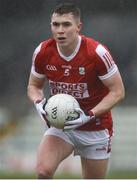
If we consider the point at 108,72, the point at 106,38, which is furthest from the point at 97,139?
the point at 106,38

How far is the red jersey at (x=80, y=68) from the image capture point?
595 centimetres

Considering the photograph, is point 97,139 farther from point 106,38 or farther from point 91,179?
point 106,38

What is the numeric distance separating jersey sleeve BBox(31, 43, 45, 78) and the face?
18cm

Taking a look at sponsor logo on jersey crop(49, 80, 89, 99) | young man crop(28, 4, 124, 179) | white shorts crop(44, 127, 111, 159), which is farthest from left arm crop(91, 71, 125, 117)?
white shorts crop(44, 127, 111, 159)

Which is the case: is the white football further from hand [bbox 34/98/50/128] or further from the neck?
the neck

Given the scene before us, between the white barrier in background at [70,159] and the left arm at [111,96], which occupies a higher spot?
the left arm at [111,96]

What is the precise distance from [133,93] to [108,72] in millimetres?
3754

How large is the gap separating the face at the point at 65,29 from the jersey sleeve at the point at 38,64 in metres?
0.18

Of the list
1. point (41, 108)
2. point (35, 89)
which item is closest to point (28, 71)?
point (35, 89)

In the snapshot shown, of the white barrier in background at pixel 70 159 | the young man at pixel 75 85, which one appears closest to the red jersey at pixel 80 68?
the young man at pixel 75 85

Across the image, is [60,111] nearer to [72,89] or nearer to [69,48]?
[72,89]

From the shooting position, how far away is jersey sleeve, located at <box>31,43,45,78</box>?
6035mm

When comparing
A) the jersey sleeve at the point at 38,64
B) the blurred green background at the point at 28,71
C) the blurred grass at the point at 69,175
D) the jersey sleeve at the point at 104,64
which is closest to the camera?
Answer: the jersey sleeve at the point at 104,64

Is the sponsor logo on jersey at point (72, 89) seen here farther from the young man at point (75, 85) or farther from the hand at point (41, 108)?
the hand at point (41, 108)
